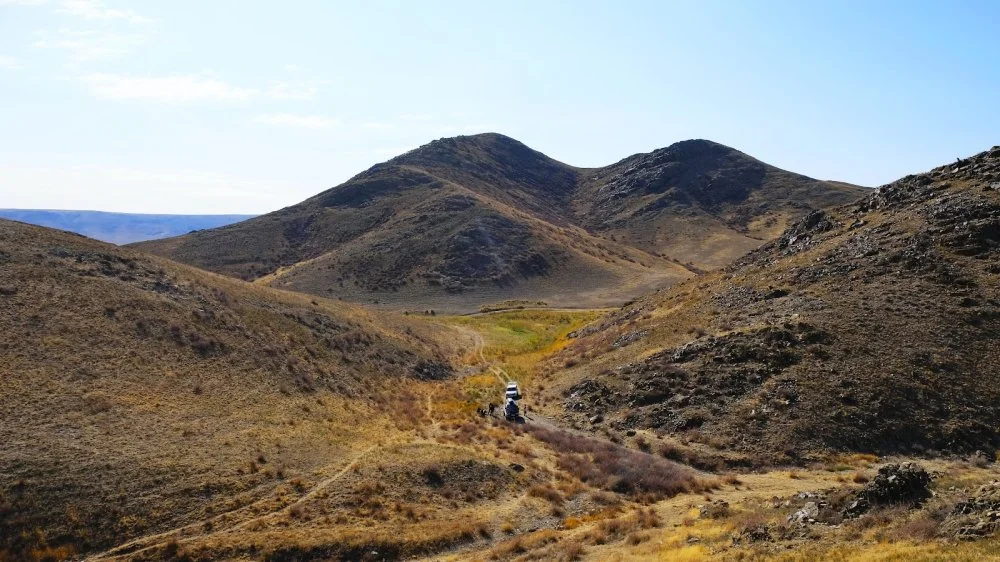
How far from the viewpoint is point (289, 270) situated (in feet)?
394

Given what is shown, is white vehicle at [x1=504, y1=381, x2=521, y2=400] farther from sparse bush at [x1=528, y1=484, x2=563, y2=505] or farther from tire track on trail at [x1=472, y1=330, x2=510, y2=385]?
sparse bush at [x1=528, y1=484, x2=563, y2=505]

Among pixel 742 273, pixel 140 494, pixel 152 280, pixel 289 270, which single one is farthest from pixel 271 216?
pixel 140 494

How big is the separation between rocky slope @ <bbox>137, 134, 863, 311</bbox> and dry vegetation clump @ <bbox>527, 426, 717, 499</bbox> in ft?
219

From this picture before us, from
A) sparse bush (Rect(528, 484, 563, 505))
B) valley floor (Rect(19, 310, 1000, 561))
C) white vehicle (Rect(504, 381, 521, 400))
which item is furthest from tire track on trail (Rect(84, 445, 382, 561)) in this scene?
white vehicle (Rect(504, 381, 521, 400))

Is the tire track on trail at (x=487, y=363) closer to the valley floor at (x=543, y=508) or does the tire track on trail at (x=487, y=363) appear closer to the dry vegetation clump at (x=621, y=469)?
the valley floor at (x=543, y=508)

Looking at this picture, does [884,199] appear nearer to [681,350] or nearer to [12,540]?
[681,350]

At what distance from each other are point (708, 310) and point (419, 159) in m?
158

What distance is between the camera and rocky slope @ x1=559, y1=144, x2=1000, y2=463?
31.5 m

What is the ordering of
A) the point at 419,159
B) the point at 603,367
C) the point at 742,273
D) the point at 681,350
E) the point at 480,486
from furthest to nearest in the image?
the point at 419,159, the point at 742,273, the point at 603,367, the point at 681,350, the point at 480,486

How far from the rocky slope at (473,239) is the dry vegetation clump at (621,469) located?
2623 inches

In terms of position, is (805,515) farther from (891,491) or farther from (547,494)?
(547,494)

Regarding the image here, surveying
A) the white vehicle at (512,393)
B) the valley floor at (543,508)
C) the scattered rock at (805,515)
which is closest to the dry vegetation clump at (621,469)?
the valley floor at (543,508)

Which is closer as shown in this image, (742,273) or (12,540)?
(12,540)

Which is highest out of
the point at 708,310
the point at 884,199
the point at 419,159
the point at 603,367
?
the point at 419,159
